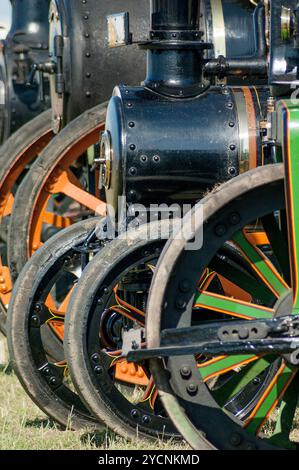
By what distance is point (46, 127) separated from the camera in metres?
6.37

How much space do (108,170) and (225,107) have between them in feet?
1.59

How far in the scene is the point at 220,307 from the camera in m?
3.36

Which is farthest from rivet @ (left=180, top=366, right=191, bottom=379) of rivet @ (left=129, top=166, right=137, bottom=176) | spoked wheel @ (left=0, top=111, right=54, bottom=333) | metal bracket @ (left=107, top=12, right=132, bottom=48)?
spoked wheel @ (left=0, top=111, right=54, bottom=333)

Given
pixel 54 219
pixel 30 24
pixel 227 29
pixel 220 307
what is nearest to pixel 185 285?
pixel 220 307

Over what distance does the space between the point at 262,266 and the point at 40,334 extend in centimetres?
130

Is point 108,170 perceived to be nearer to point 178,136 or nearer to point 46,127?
point 178,136

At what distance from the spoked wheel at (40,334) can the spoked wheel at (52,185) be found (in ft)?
3.87

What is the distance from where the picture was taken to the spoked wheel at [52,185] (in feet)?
18.5

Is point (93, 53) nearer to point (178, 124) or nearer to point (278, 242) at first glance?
point (178, 124)

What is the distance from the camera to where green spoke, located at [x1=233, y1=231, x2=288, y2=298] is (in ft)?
11.0

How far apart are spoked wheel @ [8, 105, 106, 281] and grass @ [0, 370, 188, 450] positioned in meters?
1.27

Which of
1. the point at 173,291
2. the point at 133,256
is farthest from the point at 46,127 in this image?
the point at 173,291

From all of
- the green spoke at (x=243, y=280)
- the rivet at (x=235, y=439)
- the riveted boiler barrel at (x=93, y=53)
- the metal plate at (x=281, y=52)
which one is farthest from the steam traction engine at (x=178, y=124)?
the riveted boiler barrel at (x=93, y=53)

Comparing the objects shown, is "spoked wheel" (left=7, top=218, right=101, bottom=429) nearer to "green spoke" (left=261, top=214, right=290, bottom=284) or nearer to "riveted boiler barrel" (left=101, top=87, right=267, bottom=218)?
"riveted boiler barrel" (left=101, top=87, right=267, bottom=218)
